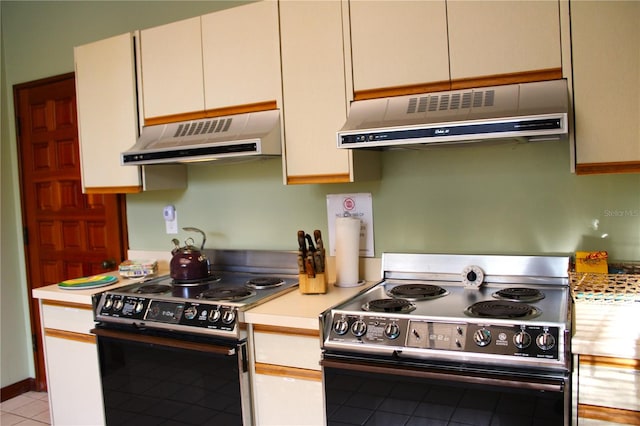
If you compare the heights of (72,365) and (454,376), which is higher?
(454,376)

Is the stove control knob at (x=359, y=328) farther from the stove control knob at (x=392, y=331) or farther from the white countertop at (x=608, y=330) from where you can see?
the white countertop at (x=608, y=330)

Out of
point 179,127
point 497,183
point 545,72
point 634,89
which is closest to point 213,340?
point 179,127

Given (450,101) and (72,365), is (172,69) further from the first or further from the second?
(72,365)

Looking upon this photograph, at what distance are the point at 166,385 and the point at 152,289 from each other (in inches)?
19.1

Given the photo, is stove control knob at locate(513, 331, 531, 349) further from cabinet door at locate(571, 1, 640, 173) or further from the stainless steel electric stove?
cabinet door at locate(571, 1, 640, 173)

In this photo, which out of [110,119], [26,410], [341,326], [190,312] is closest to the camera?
[341,326]

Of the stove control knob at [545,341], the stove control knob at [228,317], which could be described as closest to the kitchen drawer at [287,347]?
the stove control knob at [228,317]

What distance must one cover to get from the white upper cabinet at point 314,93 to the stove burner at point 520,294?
77cm

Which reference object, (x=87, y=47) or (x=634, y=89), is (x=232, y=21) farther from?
(x=634, y=89)

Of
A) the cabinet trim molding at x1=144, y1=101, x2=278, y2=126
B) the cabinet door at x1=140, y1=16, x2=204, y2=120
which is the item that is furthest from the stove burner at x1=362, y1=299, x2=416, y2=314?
the cabinet door at x1=140, y1=16, x2=204, y2=120

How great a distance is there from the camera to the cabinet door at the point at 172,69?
269 centimetres

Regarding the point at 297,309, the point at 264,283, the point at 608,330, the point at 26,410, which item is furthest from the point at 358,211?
the point at 26,410

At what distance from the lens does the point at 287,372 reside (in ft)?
7.19

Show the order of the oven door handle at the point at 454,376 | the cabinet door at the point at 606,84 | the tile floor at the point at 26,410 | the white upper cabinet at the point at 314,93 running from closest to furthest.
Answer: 1. the oven door handle at the point at 454,376
2. the cabinet door at the point at 606,84
3. the white upper cabinet at the point at 314,93
4. the tile floor at the point at 26,410
